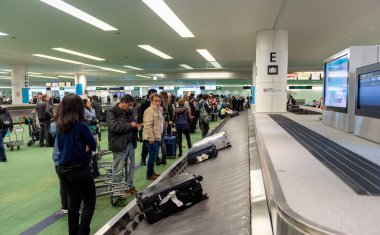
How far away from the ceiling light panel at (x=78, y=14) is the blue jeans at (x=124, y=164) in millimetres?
4733

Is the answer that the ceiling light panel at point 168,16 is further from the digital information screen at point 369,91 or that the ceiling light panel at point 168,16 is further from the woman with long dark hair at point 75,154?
the digital information screen at point 369,91

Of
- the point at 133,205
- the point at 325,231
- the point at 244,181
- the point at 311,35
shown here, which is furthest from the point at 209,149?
the point at 311,35

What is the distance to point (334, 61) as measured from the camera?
5.59 m

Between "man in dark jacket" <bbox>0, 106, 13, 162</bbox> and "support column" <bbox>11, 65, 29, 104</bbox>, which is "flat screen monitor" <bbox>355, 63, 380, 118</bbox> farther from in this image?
"support column" <bbox>11, 65, 29, 104</bbox>

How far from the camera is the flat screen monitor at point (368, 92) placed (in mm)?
3496

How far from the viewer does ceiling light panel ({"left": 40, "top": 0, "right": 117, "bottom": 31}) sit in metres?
7.86

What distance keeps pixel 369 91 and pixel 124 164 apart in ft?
12.5

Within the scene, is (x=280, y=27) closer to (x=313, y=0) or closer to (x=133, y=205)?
(x=313, y=0)

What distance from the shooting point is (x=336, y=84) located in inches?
210

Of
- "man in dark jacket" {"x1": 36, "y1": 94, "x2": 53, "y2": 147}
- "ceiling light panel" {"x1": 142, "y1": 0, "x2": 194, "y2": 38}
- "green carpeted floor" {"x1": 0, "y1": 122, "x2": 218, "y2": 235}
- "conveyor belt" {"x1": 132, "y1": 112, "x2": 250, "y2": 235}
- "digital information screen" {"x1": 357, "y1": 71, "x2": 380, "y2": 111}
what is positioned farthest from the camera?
"man in dark jacket" {"x1": 36, "y1": 94, "x2": 53, "y2": 147}

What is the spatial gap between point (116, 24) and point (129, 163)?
617 centimetres

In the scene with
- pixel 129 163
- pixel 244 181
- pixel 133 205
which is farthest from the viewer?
pixel 129 163

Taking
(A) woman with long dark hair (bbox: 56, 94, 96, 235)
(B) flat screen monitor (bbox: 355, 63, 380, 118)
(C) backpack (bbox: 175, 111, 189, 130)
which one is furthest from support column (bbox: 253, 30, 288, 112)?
(A) woman with long dark hair (bbox: 56, 94, 96, 235)

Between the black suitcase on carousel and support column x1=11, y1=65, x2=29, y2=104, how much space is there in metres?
22.9
